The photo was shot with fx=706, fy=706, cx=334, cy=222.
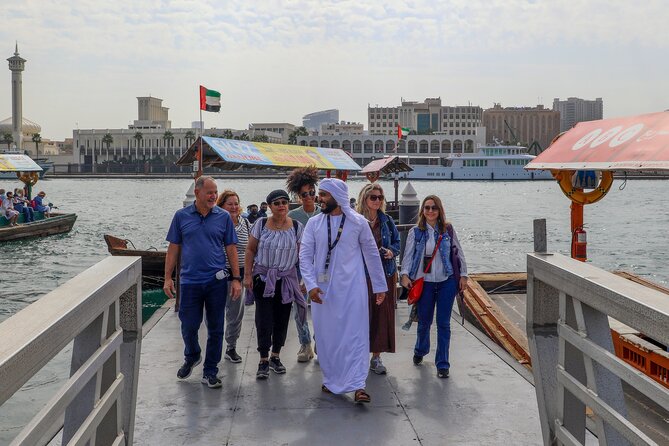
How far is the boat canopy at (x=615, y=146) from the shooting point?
17.9 feet

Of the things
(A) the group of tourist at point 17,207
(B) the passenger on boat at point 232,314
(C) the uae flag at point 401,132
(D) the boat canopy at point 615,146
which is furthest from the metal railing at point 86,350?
(C) the uae flag at point 401,132

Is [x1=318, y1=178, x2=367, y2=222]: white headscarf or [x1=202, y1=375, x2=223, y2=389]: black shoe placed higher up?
[x1=318, y1=178, x2=367, y2=222]: white headscarf

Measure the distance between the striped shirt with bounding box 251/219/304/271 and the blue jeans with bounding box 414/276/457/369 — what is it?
4.05 ft

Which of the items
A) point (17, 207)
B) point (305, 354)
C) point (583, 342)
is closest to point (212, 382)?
point (305, 354)

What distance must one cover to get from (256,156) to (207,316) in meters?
10.3

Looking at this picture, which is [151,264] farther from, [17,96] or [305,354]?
[17,96]

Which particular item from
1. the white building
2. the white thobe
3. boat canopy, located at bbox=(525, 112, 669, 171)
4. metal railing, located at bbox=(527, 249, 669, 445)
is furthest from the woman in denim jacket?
the white building

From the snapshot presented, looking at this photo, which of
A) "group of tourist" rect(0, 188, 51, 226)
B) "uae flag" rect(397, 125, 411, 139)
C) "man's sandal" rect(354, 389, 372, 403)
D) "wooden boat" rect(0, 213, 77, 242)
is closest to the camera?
"man's sandal" rect(354, 389, 372, 403)

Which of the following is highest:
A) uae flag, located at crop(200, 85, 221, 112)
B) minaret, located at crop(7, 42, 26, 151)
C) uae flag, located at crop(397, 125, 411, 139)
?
minaret, located at crop(7, 42, 26, 151)

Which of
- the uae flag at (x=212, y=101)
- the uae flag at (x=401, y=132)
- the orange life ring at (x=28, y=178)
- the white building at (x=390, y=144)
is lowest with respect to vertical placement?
A: the orange life ring at (x=28, y=178)

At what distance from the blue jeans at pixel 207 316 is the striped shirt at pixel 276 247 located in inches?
16.3

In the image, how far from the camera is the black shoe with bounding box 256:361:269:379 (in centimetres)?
600

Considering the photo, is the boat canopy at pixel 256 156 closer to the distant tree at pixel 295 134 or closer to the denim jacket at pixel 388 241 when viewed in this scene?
the denim jacket at pixel 388 241

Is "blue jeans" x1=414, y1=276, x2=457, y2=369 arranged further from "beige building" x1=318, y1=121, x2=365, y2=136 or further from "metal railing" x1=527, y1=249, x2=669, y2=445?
"beige building" x1=318, y1=121, x2=365, y2=136
